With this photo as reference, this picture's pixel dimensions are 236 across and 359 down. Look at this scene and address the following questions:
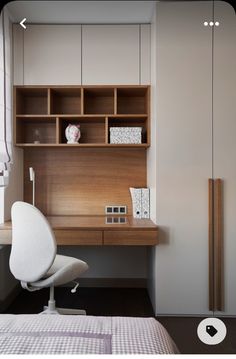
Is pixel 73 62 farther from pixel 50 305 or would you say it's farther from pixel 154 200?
pixel 50 305


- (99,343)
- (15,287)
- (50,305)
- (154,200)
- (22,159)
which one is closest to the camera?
(99,343)

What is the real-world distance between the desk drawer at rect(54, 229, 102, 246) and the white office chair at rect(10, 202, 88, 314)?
0.19 meters

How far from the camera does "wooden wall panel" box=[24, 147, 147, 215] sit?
7.02 ft

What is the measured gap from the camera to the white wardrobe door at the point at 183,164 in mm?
1672

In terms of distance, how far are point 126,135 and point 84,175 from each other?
43 centimetres

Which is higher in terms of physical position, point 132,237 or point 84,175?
point 84,175

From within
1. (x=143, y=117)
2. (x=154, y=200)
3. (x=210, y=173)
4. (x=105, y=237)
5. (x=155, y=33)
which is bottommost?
(x=105, y=237)

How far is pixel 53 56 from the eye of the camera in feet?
6.25

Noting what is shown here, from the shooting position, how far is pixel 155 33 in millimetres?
1711

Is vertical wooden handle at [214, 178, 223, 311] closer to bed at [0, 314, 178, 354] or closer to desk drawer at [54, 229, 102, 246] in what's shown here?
desk drawer at [54, 229, 102, 246]

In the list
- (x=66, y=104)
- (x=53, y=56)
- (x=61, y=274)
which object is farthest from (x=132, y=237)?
(x=53, y=56)

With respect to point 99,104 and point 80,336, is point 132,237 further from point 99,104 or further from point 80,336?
point 80,336

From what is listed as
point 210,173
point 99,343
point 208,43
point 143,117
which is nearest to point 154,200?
point 210,173

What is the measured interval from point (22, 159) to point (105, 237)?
2.87 ft
